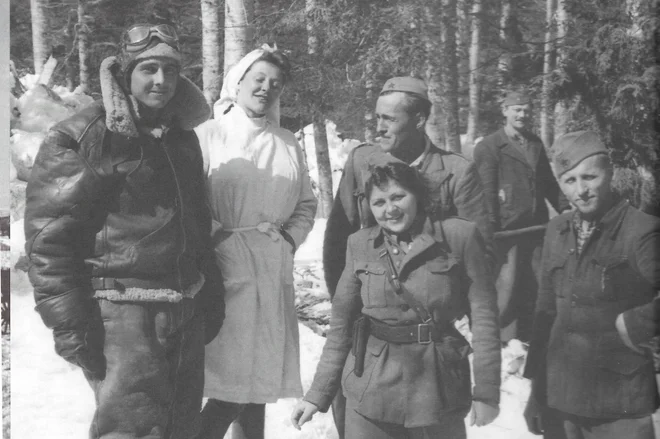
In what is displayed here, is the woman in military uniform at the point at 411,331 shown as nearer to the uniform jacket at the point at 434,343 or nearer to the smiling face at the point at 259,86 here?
the uniform jacket at the point at 434,343

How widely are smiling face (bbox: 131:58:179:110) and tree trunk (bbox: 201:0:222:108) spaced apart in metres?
0.59

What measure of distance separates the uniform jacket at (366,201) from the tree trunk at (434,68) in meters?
0.09

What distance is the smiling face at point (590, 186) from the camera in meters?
3.33

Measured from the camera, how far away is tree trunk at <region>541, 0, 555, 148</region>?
11.6ft

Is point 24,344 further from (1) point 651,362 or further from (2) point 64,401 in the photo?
(1) point 651,362

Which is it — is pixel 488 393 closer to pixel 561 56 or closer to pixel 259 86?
pixel 561 56

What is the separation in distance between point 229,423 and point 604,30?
227 cm

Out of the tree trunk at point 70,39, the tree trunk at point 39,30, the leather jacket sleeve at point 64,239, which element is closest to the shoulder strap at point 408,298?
the leather jacket sleeve at point 64,239

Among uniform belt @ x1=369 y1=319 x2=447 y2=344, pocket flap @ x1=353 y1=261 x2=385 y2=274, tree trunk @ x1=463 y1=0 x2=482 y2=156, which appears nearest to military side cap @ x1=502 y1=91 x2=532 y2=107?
tree trunk @ x1=463 y1=0 x2=482 y2=156

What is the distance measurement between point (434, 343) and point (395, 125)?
960 mm

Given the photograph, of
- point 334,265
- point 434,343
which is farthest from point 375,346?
point 334,265

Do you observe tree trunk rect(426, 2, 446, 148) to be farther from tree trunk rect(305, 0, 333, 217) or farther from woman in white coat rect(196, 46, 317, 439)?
woman in white coat rect(196, 46, 317, 439)

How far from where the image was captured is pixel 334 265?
3.61m

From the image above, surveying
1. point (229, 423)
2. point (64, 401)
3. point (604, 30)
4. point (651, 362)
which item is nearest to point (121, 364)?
point (229, 423)
